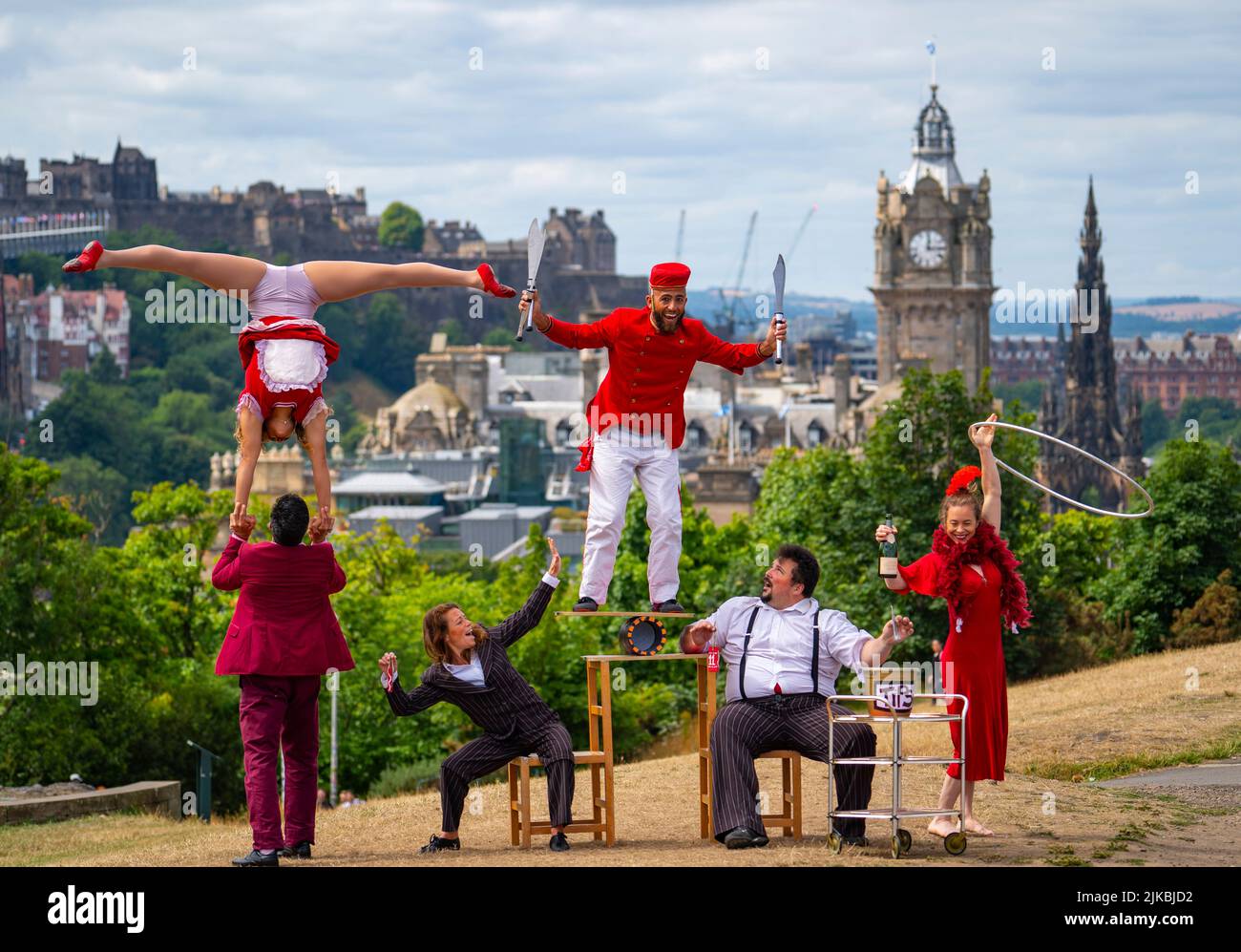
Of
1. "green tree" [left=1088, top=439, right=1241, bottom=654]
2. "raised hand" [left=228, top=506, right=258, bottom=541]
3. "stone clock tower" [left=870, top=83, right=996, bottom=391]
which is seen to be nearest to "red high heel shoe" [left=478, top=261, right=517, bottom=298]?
"raised hand" [left=228, top=506, right=258, bottom=541]

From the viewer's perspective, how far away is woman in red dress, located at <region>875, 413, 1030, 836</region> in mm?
17344

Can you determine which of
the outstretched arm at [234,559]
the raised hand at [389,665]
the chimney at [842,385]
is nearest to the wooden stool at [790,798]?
the raised hand at [389,665]

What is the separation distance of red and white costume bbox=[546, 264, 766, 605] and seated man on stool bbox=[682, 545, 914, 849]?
1.22m

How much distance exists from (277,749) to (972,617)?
4984 millimetres

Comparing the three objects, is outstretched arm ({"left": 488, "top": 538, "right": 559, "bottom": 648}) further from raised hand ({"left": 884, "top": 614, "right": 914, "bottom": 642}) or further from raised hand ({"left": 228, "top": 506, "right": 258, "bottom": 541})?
raised hand ({"left": 884, "top": 614, "right": 914, "bottom": 642})

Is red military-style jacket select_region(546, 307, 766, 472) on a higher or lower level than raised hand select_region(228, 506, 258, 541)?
higher

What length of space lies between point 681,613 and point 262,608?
3.29m

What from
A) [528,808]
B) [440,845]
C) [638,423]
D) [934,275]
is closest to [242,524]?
[440,845]

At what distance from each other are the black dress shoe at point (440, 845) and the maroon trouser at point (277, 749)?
87 centimetres

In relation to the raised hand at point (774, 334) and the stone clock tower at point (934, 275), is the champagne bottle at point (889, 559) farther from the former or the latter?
the stone clock tower at point (934, 275)

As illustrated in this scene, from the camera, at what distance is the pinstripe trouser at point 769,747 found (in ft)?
55.7

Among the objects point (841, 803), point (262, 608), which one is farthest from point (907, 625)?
point (262, 608)

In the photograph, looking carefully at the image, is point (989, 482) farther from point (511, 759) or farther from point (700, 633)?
point (511, 759)
